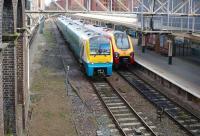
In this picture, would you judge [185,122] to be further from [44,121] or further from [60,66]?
[60,66]

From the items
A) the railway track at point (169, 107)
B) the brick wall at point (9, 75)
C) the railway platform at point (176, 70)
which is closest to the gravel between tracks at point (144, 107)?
the railway track at point (169, 107)

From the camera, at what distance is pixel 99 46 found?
22.2 metres

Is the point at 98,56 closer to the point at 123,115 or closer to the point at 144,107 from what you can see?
the point at 144,107

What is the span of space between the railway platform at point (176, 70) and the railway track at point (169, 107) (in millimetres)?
953

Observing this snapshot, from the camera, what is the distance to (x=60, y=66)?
26.9 m

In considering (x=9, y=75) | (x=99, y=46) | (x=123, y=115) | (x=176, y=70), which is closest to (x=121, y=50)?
(x=99, y=46)

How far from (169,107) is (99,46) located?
6669 mm

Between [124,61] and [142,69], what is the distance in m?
1.34

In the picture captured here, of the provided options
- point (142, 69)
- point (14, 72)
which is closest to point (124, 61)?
point (142, 69)

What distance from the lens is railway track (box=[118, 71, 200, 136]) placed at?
14.1 metres

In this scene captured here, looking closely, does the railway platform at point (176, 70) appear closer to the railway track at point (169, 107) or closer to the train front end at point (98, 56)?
the railway track at point (169, 107)

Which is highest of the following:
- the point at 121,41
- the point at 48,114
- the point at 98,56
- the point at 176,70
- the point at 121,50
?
the point at 121,41

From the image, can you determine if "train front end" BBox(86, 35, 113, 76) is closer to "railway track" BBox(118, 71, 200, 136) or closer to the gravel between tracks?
the gravel between tracks

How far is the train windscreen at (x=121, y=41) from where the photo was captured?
82.2ft
